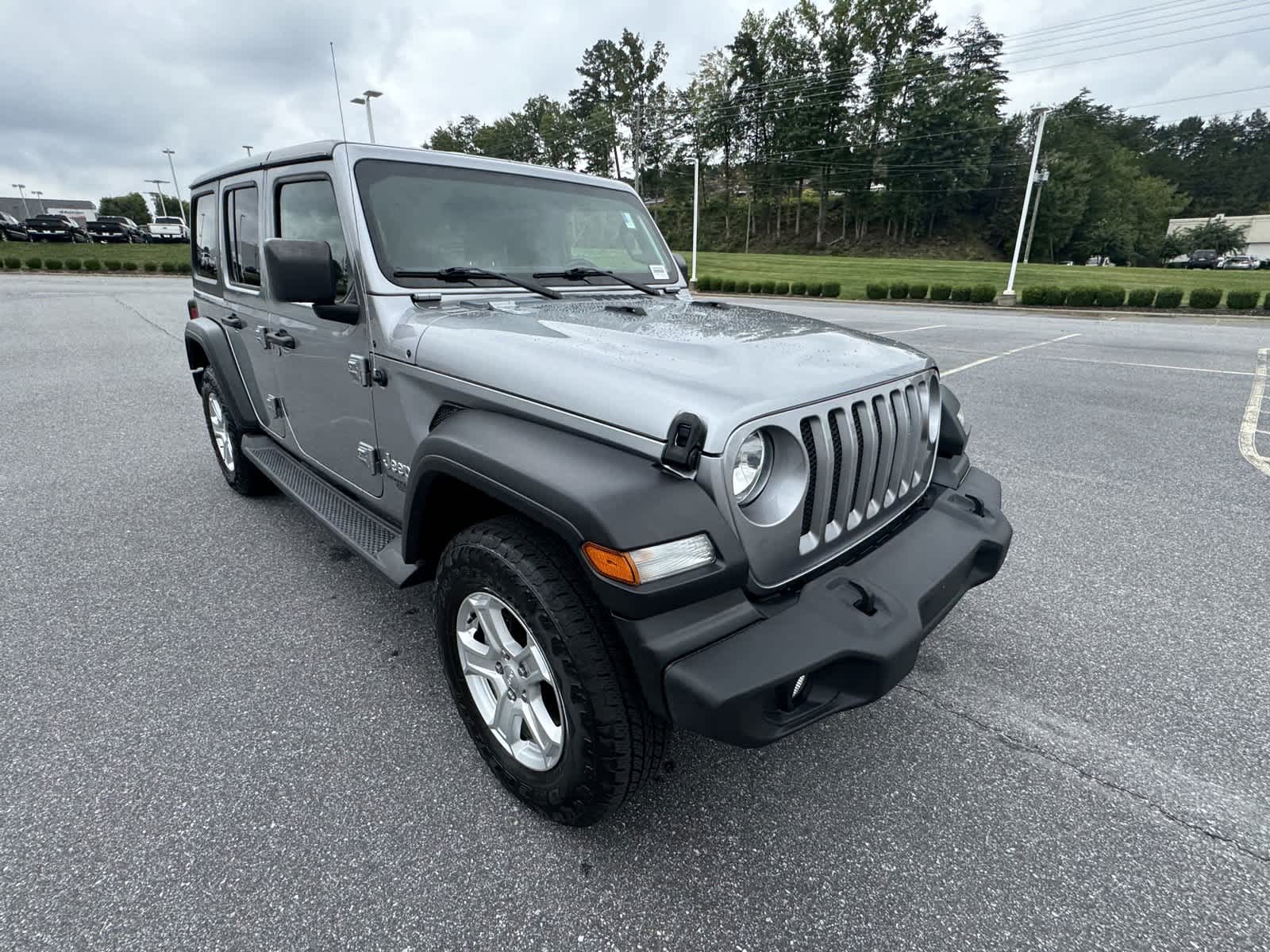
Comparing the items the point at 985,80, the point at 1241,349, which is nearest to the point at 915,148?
the point at 985,80

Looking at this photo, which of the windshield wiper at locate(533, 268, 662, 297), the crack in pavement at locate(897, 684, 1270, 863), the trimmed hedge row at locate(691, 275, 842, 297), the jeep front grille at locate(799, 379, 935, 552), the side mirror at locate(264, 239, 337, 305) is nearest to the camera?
the jeep front grille at locate(799, 379, 935, 552)

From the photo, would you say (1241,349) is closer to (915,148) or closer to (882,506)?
(882,506)

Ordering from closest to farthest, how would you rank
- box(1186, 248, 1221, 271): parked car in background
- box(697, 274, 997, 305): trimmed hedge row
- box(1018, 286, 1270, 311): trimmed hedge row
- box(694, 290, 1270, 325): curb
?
box(694, 290, 1270, 325): curb < box(1018, 286, 1270, 311): trimmed hedge row < box(697, 274, 997, 305): trimmed hedge row < box(1186, 248, 1221, 271): parked car in background

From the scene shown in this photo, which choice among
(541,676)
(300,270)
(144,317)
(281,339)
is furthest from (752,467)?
(144,317)

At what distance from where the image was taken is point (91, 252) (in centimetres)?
3434

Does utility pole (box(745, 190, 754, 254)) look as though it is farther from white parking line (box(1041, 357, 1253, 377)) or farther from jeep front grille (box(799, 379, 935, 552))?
jeep front grille (box(799, 379, 935, 552))

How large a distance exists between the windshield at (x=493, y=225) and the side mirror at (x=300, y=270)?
8.3 inches

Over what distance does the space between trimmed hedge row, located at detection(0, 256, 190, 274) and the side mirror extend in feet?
111

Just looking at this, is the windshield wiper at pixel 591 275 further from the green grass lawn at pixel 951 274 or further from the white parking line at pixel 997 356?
the green grass lawn at pixel 951 274

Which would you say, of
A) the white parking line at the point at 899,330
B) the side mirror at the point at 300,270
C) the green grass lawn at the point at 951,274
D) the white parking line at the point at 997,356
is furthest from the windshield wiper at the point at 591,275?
the green grass lawn at the point at 951,274

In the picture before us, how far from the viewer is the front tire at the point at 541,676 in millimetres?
1598

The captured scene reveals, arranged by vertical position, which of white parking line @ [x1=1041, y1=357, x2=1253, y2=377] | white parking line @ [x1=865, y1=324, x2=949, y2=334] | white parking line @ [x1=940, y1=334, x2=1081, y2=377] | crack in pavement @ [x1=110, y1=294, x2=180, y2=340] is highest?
crack in pavement @ [x1=110, y1=294, x2=180, y2=340]

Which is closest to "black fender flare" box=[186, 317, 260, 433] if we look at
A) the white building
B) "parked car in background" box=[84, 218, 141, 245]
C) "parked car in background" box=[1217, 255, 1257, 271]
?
"parked car in background" box=[84, 218, 141, 245]

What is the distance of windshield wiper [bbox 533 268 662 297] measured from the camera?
2.83 metres
